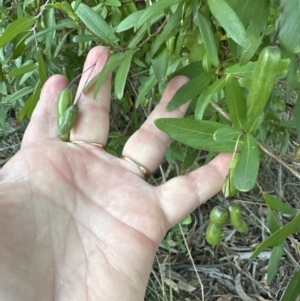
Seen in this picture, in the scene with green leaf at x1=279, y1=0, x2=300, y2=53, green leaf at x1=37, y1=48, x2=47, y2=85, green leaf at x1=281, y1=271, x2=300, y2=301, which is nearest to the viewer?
green leaf at x1=279, y1=0, x2=300, y2=53

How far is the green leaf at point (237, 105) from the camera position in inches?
28.2

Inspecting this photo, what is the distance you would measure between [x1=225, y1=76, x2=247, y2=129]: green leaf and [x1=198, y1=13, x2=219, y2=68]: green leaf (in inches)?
2.2

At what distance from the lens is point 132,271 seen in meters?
0.90

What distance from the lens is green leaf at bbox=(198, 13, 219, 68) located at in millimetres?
730

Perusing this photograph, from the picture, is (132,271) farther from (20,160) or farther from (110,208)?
(20,160)

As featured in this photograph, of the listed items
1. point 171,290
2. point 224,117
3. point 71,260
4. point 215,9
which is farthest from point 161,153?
point 171,290

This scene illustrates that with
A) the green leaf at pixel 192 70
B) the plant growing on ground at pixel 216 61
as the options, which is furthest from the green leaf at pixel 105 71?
the green leaf at pixel 192 70

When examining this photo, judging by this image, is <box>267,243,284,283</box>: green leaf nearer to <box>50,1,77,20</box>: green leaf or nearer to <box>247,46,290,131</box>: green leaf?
<box>247,46,290,131</box>: green leaf

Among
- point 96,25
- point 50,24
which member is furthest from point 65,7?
point 50,24

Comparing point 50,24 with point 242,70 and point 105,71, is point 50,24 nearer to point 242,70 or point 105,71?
point 105,71

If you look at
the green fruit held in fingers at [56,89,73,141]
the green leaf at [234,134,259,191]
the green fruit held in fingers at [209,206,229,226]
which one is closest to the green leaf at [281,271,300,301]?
the green fruit held in fingers at [209,206,229,226]

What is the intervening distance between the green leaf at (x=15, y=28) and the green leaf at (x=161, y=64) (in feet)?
1.03

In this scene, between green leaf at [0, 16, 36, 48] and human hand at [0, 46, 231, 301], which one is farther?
green leaf at [0, 16, 36, 48]

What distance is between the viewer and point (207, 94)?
0.78 meters
